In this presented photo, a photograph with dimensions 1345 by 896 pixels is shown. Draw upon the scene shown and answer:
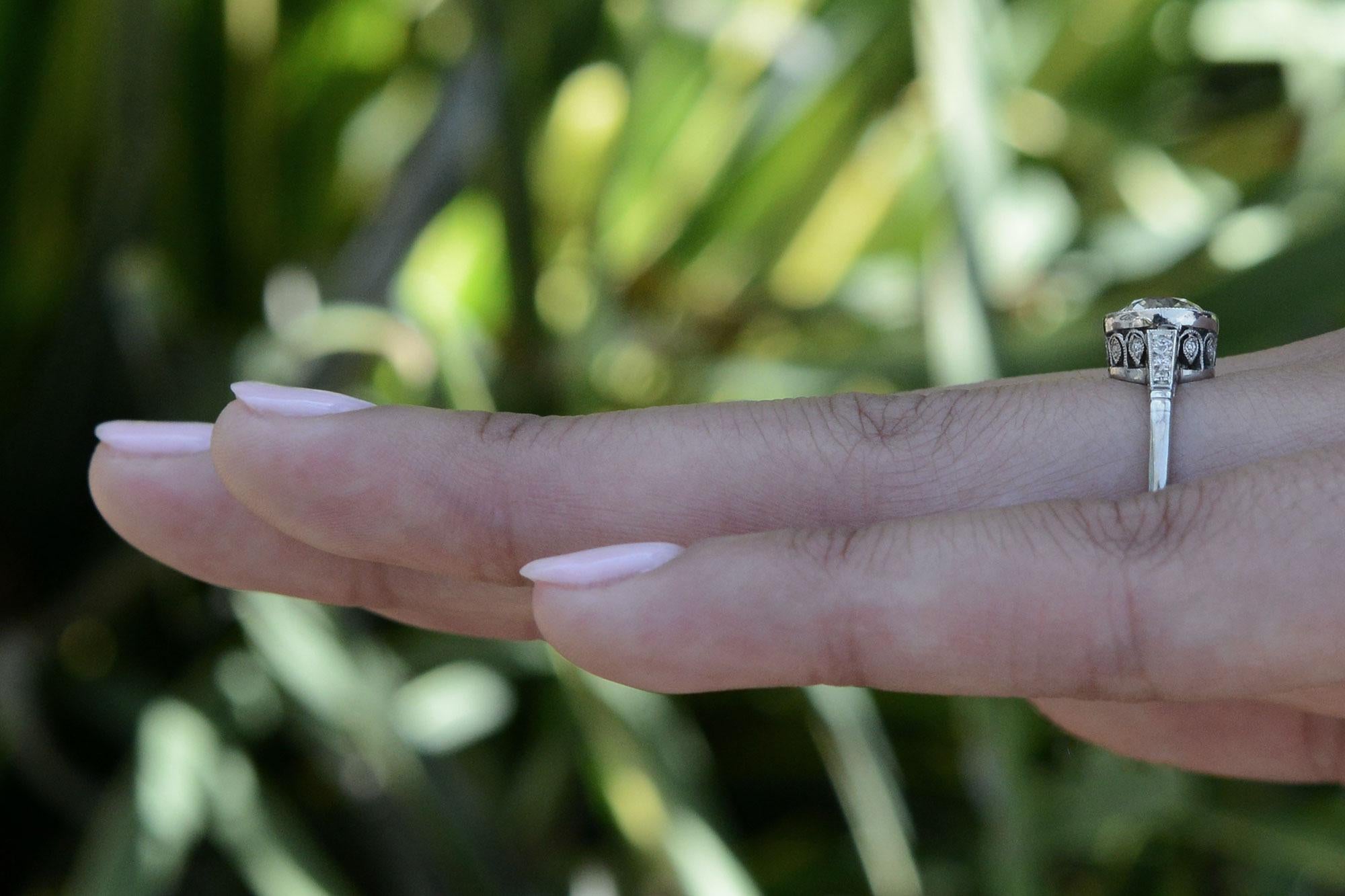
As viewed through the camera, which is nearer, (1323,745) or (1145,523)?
(1145,523)

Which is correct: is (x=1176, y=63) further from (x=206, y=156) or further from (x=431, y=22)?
(x=206, y=156)

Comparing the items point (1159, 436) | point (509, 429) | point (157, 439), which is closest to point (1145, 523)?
point (1159, 436)

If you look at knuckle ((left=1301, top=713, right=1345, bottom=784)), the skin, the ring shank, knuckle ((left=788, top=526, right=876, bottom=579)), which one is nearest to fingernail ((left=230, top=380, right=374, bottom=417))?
the skin

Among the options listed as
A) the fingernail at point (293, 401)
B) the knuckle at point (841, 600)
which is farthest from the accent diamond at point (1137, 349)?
A: the fingernail at point (293, 401)

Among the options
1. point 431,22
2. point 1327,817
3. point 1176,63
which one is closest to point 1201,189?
point 1176,63

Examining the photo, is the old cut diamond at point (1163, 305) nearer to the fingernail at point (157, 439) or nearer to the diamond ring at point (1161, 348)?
the diamond ring at point (1161, 348)

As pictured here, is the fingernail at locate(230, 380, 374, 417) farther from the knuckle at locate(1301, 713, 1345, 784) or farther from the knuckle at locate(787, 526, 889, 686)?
the knuckle at locate(1301, 713, 1345, 784)

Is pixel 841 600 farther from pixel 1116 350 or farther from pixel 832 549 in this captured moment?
pixel 1116 350
